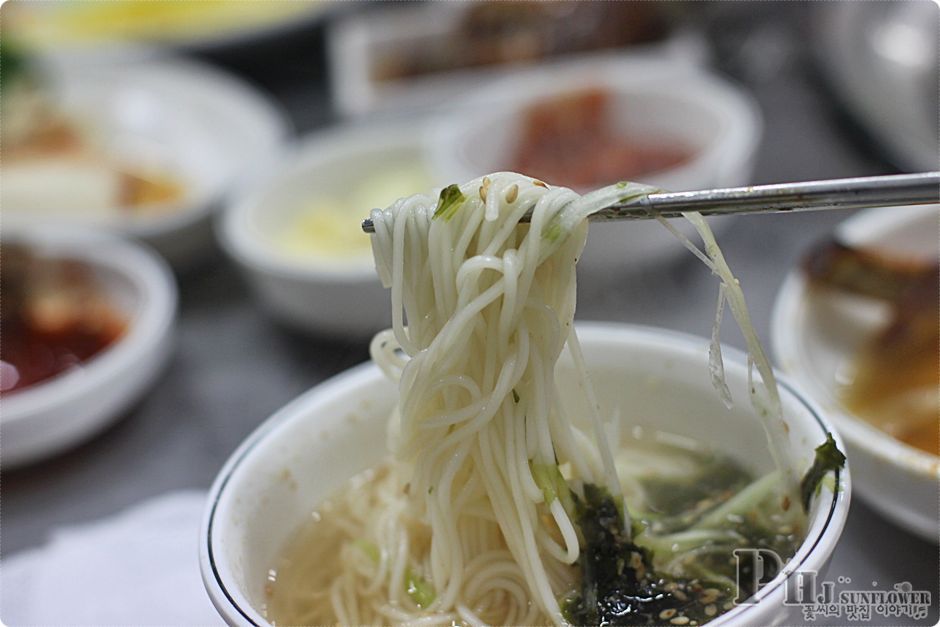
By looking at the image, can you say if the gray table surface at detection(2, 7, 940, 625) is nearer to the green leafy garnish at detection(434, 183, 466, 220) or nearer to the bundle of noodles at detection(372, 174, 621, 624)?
the bundle of noodles at detection(372, 174, 621, 624)

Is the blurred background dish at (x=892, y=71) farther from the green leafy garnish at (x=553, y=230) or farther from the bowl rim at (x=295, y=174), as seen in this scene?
the green leafy garnish at (x=553, y=230)

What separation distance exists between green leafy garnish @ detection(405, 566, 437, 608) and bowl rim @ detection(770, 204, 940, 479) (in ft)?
2.10

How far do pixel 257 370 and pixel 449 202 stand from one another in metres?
1.19

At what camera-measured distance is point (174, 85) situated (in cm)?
347

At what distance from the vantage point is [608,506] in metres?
1.26

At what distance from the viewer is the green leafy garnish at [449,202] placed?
116 cm

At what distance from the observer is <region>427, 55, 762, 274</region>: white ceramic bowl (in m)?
2.18

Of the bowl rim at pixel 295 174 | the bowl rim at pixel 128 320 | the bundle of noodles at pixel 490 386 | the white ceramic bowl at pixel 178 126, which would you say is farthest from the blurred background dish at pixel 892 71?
the bowl rim at pixel 128 320

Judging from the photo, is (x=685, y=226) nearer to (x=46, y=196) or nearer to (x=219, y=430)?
(x=219, y=430)

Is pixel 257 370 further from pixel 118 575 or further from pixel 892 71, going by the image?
pixel 892 71

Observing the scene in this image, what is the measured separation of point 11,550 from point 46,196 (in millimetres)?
1332

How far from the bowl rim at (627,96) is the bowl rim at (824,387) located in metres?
0.41

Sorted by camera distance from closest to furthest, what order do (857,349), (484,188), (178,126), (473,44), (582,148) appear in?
(484,188) < (857,349) < (582,148) < (473,44) < (178,126)

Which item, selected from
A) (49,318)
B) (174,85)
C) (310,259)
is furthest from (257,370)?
(174,85)
